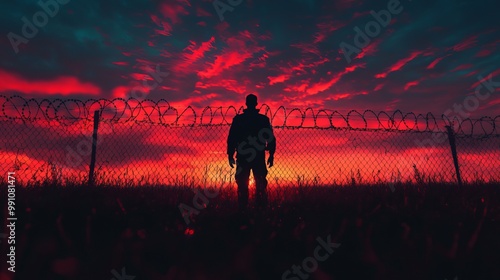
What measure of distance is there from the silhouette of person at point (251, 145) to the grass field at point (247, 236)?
1.61 ft

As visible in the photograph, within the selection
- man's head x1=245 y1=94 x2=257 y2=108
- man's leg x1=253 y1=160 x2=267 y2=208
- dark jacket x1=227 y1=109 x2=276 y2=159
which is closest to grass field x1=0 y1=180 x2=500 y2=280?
man's leg x1=253 y1=160 x2=267 y2=208

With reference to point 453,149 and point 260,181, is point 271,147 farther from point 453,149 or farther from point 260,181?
point 453,149

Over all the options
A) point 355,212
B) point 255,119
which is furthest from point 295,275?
point 255,119

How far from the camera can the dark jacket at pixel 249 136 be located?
21.3 ft

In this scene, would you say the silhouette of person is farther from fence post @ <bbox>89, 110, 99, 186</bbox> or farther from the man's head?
fence post @ <bbox>89, 110, 99, 186</bbox>

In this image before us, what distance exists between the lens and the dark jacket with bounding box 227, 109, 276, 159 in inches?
256

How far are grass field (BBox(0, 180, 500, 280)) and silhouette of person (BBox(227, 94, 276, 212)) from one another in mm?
491

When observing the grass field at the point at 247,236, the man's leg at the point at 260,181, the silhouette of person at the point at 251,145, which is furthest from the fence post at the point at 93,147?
the man's leg at the point at 260,181

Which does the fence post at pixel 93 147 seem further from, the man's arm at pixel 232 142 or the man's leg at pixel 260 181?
the man's leg at pixel 260 181

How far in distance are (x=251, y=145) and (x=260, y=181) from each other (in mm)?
673

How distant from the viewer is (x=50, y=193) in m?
5.94

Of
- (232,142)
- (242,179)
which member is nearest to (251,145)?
(232,142)

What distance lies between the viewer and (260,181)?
249 inches

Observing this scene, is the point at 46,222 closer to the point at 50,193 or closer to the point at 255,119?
the point at 50,193
